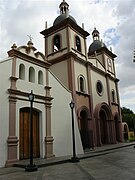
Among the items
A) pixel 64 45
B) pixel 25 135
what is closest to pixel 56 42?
pixel 64 45

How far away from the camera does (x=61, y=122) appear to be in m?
14.0

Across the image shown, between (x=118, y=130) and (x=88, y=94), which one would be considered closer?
(x=88, y=94)

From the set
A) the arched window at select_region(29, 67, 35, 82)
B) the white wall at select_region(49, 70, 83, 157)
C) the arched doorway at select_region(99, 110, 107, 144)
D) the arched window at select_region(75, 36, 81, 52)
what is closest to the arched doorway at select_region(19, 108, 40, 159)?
the white wall at select_region(49, 70, 83, 157)

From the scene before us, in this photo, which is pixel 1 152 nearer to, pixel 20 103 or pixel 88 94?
pixel 20 103

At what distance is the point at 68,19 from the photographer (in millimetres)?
20141

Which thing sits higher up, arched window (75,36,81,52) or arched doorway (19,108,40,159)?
arched window (75,36,81,52)

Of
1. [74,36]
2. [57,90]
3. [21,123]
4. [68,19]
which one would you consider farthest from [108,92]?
[21,123]

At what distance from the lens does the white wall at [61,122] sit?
44.1ft

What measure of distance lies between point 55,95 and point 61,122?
1.91m

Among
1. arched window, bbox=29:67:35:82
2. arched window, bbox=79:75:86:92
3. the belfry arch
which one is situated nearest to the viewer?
arched window, bbox=29:67:35:82

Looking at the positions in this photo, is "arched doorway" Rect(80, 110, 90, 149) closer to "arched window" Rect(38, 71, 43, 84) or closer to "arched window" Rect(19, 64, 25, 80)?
"arched window" Rect(38, 71, 43, 84)

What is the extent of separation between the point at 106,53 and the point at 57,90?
14.8 metres

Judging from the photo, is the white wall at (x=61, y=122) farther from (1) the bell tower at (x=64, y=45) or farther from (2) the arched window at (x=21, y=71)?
(1) the bell tower at (x=64, y=45)

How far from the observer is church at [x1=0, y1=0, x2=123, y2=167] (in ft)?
36.1
